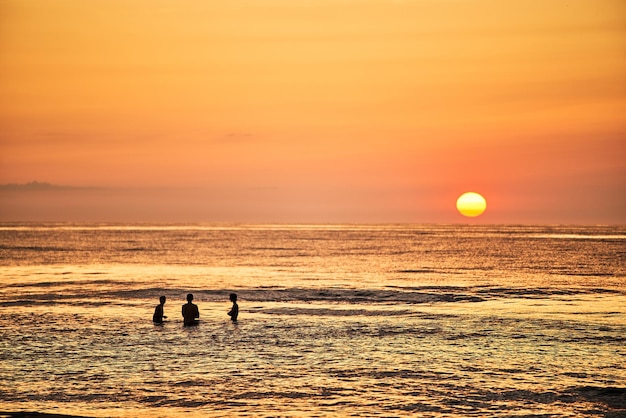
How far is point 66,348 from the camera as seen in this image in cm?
2958

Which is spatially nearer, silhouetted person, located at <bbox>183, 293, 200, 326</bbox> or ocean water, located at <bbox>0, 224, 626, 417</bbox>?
ocean water, located at <bbox>0, 224, 626, 417</bbox>

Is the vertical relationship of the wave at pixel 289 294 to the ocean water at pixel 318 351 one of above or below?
above

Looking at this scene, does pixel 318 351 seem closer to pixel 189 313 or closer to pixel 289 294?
pixel 189 313

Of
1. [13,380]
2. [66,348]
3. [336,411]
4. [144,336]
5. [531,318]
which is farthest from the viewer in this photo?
[531,318]

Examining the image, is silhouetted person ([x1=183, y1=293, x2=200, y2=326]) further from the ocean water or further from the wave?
the wave

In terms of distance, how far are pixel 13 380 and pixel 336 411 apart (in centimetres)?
1143

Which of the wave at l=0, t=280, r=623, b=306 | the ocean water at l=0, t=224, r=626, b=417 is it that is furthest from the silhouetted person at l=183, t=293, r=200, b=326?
the wave at l=0, t=280, r=623, b=306

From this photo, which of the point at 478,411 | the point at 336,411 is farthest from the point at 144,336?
the point at 478,411

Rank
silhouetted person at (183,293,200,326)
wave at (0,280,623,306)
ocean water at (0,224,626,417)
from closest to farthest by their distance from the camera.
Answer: ocean water at (0,224,626,417) < silhouetted person at (183,293,200,326) < wave at (0,280,623,306)

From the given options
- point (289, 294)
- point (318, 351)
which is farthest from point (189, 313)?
point (289, 294)

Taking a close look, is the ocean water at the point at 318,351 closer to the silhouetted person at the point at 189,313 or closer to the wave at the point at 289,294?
the wave at the point at 289,294

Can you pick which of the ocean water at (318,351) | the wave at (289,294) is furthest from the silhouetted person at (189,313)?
the wave at (289,294)

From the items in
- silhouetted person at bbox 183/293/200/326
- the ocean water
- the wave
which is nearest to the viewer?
the ocean water

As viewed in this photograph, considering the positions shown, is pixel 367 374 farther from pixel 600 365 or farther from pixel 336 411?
pixel 600 365
